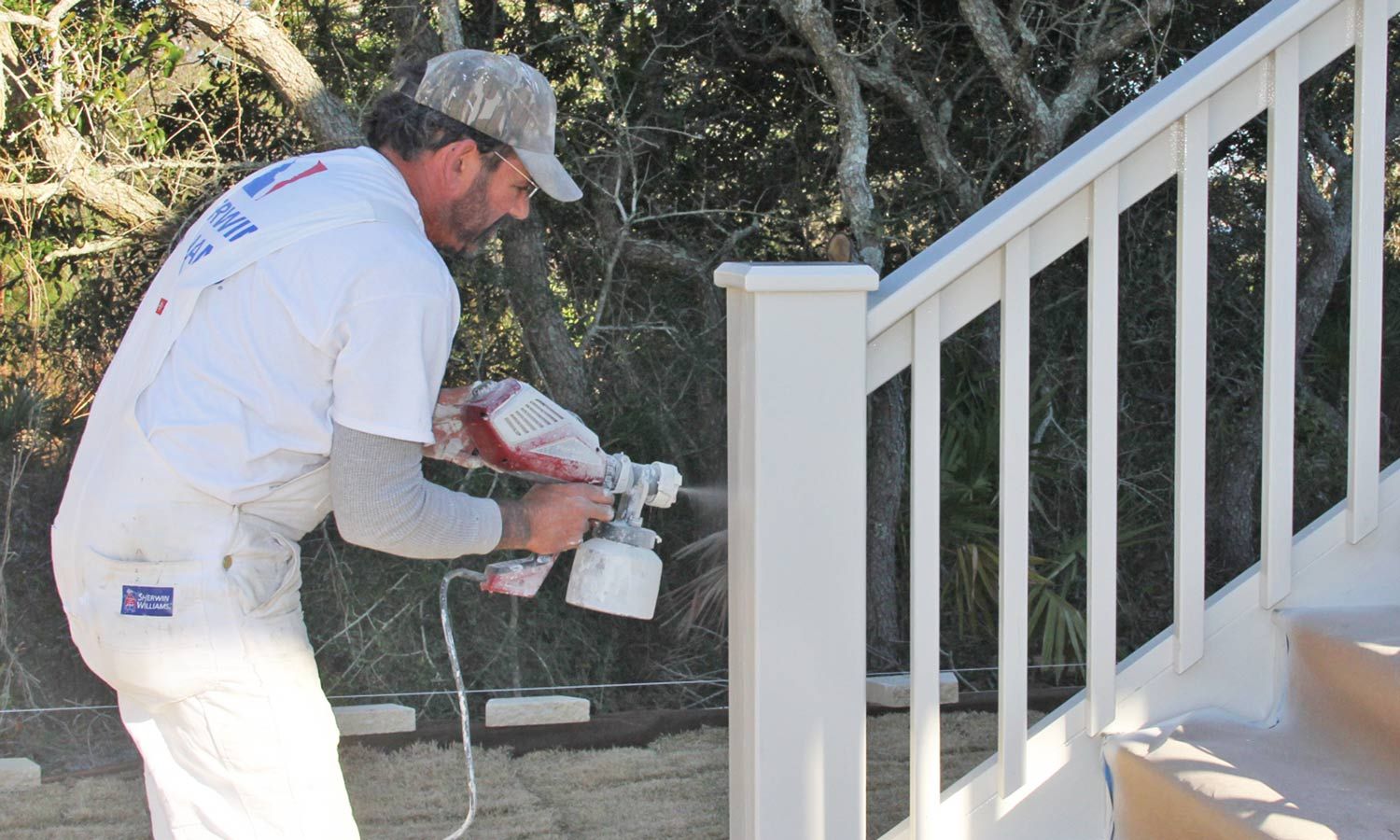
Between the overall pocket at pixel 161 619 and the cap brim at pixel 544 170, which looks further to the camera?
the cap brim at pixel 544 170

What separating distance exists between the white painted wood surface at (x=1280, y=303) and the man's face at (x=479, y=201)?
1171 millimetres

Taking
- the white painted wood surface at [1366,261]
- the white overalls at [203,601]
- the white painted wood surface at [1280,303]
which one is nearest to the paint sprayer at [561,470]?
the white overalls at [203,601]

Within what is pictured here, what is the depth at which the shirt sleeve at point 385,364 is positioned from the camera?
183cm

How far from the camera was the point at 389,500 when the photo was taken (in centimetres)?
188

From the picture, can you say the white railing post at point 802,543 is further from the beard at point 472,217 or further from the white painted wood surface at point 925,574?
the beard at point 472,217

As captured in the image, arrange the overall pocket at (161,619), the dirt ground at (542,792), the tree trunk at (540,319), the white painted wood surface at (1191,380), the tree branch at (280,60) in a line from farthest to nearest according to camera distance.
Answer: the tree trunk at (540,319), the tree branch at (280,60), the dirt ground at (542,792), the white painted wood surface at (1191,380), the overall pocket at (161,619)

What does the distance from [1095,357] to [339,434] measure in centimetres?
111

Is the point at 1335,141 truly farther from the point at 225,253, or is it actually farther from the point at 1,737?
the point at 1,737

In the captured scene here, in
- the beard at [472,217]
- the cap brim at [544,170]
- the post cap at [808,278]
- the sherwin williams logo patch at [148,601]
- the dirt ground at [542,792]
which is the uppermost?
the cap brim at [544,170]

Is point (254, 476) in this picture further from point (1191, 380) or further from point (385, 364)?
point (1191, 380)

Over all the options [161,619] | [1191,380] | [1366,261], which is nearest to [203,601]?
[161,619]

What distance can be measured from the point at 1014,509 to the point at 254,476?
3.67 feet

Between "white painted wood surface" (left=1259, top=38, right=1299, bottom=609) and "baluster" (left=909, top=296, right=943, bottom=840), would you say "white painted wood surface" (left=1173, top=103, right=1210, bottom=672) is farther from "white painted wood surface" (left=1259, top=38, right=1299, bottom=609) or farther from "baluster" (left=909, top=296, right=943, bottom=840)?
"baluster" (left=909, top=296, right=943, bottom=840)

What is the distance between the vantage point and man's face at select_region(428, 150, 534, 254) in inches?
84.3
